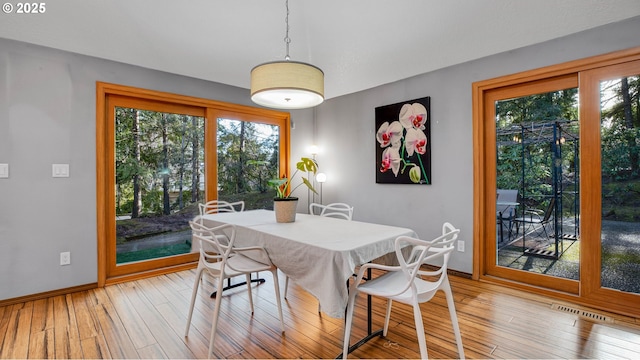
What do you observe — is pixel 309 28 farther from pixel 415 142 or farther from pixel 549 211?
pixel 549 211

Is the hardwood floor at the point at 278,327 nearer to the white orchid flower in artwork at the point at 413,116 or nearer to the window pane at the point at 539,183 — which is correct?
the window pane at the point at 539,183

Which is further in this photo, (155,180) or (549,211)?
(155,180)

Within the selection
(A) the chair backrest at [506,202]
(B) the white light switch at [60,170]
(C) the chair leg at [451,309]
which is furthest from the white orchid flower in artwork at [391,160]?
(B) the white light switch at [60,170]

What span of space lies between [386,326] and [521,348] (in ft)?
A: 2.77

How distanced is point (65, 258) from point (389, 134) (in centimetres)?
367

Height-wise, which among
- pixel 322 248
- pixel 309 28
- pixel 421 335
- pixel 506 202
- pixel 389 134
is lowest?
pixel 421 335

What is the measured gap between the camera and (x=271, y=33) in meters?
2.46

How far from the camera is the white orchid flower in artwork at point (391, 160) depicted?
12.1 feet

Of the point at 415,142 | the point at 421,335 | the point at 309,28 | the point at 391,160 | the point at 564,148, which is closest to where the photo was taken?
the point at 421,335

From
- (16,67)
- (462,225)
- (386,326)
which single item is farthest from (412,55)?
(16,67)

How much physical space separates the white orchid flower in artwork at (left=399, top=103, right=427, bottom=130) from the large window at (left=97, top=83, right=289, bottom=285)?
75.3 inches

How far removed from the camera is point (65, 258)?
110 inches

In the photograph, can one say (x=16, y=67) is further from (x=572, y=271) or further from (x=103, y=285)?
(x=572, y=271)

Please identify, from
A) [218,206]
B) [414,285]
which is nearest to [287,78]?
[414,285]
